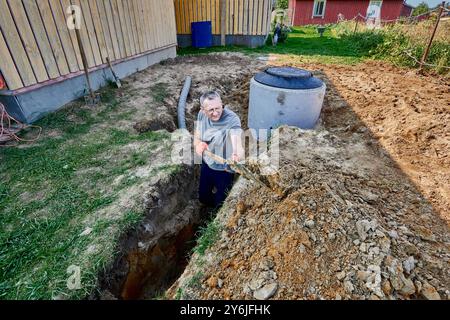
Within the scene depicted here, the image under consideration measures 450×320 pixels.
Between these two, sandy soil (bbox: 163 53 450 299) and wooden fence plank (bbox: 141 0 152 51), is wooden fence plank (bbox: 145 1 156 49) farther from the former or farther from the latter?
sandy soil (bbox: 163 53 450 299)

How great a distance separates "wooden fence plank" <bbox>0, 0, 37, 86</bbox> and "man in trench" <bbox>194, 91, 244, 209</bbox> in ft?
9.88

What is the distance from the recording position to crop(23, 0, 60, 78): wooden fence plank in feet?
13.2

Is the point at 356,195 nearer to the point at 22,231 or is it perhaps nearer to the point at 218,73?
the point at 22,231

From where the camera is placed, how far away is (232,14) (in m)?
10.8

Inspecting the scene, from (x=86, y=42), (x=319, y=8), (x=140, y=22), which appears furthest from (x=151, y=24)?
(x=319, y=8)

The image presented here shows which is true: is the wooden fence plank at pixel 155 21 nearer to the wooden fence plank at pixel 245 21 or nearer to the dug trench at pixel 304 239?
the wooden fence plank at pixel 245 21

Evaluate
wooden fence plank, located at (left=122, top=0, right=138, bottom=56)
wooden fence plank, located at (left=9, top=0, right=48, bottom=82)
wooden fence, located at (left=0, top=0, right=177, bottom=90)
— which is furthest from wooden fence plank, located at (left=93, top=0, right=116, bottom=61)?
wooden fence plank, located at (left=9, top=0, right=48, bottom=82)

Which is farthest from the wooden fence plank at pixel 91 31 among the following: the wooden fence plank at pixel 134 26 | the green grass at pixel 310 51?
the green grass at pixel 310 51

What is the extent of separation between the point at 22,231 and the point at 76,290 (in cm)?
96

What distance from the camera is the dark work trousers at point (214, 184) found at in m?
3.32

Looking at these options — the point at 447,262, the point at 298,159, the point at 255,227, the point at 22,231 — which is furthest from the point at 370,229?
the point at 22,231

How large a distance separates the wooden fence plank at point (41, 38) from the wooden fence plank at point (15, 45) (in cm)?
30

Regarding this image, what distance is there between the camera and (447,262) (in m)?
2.05

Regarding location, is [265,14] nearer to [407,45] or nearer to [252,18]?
[252,18]
